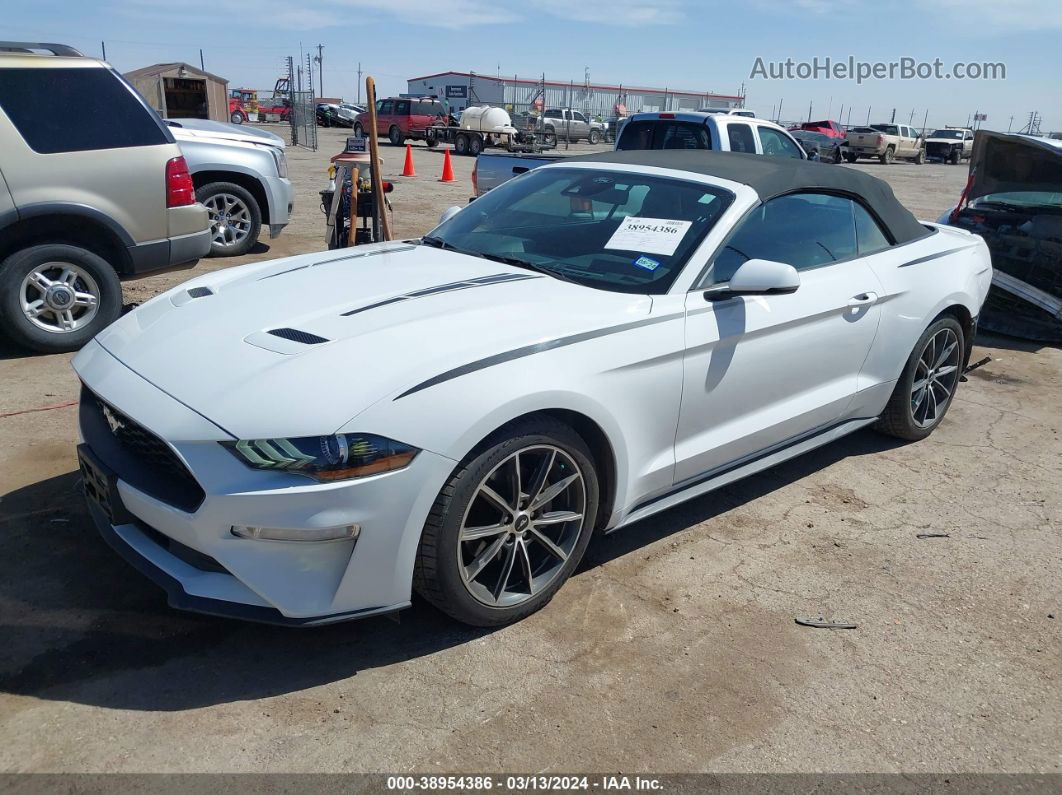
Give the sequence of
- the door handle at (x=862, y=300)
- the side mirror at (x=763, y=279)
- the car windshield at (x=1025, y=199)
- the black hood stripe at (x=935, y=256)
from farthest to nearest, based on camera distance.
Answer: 1. the car windshield at (x=1025, y=199)
2. the black hood stripe at (x=935, y=256)
3. the door handle at (x=862, y=300)
4. the side mirror at (x=763, y=279)

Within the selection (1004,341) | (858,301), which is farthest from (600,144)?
(858,301)

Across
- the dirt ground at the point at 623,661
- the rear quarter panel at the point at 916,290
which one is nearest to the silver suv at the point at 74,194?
the dirt ground at the point at 623,661

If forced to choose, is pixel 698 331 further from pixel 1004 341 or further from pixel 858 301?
pixel 1004 341

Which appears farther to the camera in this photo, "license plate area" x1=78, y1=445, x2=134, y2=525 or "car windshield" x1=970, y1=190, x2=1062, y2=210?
"car windshield" x1=970, y1=190, x2=1062, y2=210

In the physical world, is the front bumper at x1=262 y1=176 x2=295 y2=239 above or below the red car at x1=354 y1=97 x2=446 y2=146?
below

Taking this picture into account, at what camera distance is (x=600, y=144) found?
133 feet

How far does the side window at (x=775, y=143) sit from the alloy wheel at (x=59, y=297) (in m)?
7.49

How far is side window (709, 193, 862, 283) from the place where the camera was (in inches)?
143

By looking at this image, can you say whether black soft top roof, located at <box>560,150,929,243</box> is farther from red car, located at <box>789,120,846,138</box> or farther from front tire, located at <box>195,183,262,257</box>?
red car, located at <box>789,120,846,138</box>

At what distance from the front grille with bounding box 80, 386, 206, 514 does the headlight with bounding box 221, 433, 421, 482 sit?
0.65ft

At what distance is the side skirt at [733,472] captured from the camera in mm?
3412

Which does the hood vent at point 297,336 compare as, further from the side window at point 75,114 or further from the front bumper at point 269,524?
the side window at point 75,114

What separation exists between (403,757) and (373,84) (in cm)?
556

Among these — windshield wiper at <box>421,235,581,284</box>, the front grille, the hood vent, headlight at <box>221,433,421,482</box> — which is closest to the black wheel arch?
windshield wiper at <box>421,235,581,284</box>
